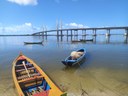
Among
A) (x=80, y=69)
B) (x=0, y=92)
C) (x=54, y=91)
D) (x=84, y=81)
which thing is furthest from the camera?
(x=80, y=69)

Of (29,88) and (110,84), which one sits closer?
(29,88)

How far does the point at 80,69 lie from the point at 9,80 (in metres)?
7.32

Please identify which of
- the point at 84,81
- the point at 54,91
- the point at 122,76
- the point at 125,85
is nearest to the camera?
the point at 54,91

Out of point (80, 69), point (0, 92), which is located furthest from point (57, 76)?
point (0, 92)

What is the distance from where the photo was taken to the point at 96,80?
1094 centimetres

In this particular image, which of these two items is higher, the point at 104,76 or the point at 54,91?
the point at 54,91

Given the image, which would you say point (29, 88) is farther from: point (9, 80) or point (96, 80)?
point (96, 80)

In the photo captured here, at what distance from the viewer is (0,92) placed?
900cm

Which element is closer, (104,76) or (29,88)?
(29,88)

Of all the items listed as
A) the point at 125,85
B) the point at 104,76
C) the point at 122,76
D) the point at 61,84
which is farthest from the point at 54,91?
the point at 122,76

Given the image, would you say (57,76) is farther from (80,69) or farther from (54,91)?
(54,91)

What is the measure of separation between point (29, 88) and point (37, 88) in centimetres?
51

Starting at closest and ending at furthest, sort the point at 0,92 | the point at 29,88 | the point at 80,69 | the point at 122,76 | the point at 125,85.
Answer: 1. the point at 29,88
2. the point at 0,92
3. the point at 125,85
4. the point at 122,76
5. the point at 80,69

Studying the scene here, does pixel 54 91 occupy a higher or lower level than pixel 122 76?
higher
